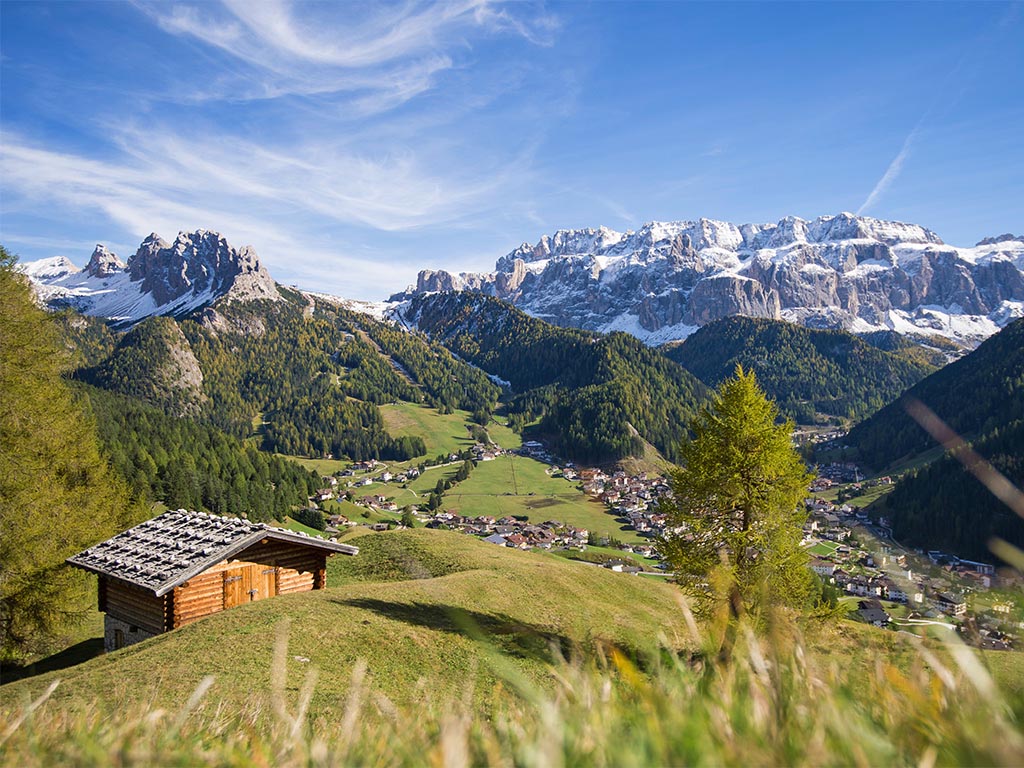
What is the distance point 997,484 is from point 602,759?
8.91 ft

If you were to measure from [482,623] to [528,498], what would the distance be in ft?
427

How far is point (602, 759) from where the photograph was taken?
1.63 meters

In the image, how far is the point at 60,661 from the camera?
78.0ft

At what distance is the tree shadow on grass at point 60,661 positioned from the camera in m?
21.8

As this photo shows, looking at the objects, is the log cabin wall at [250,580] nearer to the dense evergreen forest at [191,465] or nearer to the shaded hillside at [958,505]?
the dense evergreen forest at [191,465]

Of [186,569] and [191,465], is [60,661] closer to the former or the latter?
[186,569]

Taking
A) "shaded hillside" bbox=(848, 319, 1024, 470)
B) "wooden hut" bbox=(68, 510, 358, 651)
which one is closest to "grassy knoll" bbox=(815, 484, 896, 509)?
"shaded hillside" bbox=(848, 319, 1024, 470)

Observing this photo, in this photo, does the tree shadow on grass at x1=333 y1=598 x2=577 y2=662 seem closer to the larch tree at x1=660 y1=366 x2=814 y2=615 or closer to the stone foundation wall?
the larch tree at x1=660 y1=366 x2=814 y2=615

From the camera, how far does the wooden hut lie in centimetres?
2147

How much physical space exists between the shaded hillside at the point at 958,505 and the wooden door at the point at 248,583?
4826 inches

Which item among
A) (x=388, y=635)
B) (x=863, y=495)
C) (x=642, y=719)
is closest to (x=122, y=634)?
(x=388, y=635)

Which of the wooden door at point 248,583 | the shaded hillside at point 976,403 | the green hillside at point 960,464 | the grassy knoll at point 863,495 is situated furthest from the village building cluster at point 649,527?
the wooden door at point 248,583

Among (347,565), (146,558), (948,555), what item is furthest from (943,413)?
(146,558)

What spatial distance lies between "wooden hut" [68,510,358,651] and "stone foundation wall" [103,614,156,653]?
0.04 metres
